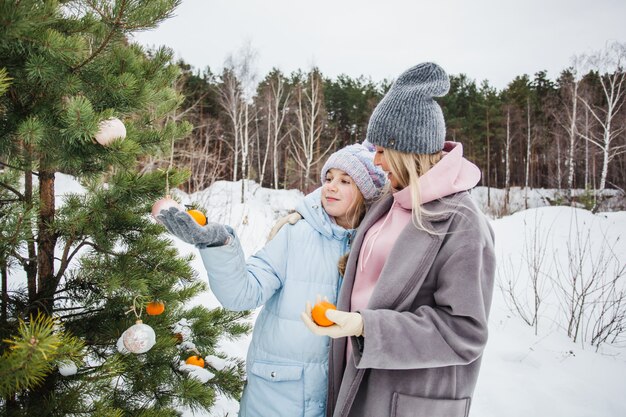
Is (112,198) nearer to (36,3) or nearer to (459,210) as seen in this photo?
(36,3)

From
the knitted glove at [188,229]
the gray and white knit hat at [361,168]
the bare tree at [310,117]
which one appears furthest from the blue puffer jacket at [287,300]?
the bare tree at [310,117]

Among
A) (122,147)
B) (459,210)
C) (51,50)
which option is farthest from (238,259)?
(51,50)

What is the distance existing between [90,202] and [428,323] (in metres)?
1.52

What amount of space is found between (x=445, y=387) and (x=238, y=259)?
0.89 metres

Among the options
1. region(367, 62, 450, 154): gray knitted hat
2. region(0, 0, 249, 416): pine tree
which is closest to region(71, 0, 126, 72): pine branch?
region(0, 0, 249, 416): pine tree

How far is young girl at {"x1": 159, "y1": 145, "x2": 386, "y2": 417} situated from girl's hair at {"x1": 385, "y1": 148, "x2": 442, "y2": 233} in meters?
0.31

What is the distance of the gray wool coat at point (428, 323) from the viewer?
41.9 inches

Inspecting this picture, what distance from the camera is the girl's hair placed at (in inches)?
48.7

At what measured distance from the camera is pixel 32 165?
137cm

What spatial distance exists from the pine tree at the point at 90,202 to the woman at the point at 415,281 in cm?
84

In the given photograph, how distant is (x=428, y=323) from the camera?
1074mm

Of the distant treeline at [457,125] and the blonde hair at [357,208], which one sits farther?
the distant treeline at [457,125]

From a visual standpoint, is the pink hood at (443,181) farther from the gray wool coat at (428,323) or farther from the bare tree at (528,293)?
the bare tree at (528,293)

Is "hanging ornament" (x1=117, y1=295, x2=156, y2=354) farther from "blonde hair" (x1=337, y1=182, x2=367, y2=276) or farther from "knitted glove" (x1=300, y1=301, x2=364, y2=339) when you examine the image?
"blonde hair" (x1=337, y1=182, x2=367, y2=276)
